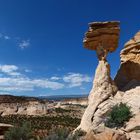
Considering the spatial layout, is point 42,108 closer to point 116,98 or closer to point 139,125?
point 116,98

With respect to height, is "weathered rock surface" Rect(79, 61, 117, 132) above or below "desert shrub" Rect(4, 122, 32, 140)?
above

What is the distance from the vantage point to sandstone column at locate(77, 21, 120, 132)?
25.2m

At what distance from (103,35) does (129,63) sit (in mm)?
3435

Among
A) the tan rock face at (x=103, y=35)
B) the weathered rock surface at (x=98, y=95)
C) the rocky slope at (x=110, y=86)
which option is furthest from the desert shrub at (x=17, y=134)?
the tan rock face at (x=103, y=35)

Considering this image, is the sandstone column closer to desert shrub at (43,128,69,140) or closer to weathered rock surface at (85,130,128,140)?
desert shrub at (43,128,69,140)

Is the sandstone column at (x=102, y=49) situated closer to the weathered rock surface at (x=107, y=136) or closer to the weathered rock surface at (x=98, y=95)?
the weathered rock surface at (x=98, y=95)

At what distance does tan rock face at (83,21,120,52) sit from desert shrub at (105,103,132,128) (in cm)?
618

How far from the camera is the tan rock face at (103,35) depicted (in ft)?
88.0

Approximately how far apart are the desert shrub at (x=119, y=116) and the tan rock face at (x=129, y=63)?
17.3 ft

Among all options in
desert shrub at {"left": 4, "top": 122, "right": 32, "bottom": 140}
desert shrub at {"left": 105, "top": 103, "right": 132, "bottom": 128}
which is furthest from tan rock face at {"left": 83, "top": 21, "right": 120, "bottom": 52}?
desert shrub at {"left": 4, "top": 122, "right": 32, "bottom": 140}

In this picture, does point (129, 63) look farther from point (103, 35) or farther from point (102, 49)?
point (103, 35)

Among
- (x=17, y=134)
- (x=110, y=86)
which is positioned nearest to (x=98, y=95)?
(x=110, y=86)

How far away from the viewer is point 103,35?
2689cm

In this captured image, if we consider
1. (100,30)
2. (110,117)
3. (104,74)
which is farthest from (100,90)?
(100,30)
